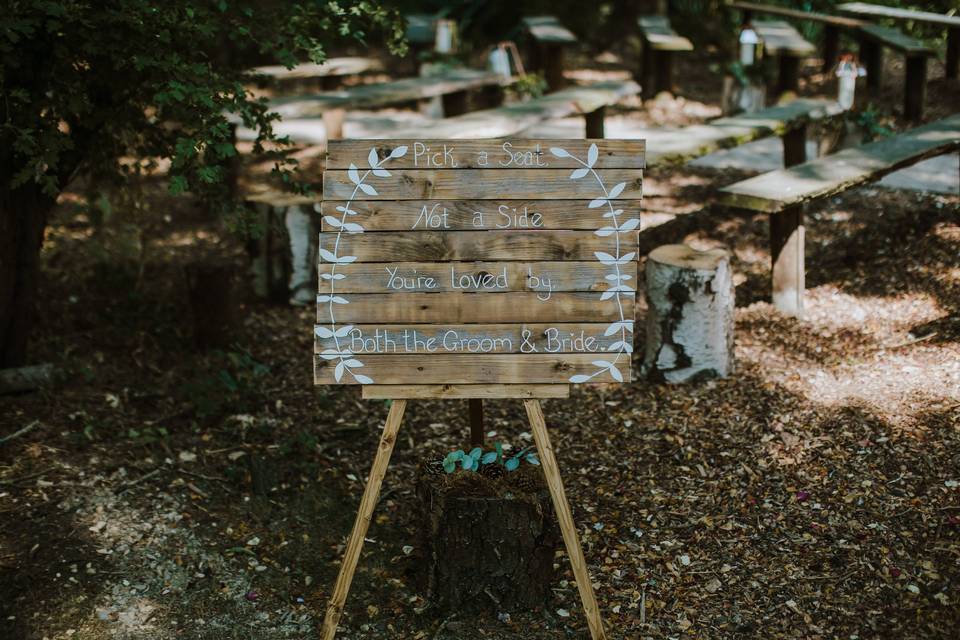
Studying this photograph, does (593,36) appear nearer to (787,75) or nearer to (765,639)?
(787,75)

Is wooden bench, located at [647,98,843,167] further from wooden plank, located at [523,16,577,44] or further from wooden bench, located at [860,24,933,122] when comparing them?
wooden plank, located at [523,16,577,44]

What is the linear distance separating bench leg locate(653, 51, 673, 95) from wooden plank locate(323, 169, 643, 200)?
6763mm

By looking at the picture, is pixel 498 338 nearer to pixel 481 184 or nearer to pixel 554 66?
pixel 481 184

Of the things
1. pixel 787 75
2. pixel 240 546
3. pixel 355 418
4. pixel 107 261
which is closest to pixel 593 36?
pixel 787 75

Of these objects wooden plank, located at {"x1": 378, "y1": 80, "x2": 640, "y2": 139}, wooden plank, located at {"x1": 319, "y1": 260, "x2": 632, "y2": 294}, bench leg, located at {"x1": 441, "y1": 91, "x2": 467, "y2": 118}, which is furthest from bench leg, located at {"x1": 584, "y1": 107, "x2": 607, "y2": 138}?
wooden plank, located at {"x1": 319, "y1": 260, "x2": 632, "y2": 294}

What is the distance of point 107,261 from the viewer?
5.85 metres

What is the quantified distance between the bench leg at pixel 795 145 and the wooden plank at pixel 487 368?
162 inches

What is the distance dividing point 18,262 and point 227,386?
42.6 inches

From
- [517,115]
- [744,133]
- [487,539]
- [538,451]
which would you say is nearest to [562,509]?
[538,451]

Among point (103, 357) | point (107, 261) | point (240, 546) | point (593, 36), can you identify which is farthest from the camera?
point (593, 36)

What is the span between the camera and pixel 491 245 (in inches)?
122

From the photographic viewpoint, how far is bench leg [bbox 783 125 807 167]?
261 inches

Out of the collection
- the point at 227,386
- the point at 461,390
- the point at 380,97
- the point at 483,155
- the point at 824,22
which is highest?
the point at 824,22

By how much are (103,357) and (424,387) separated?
2.49m
